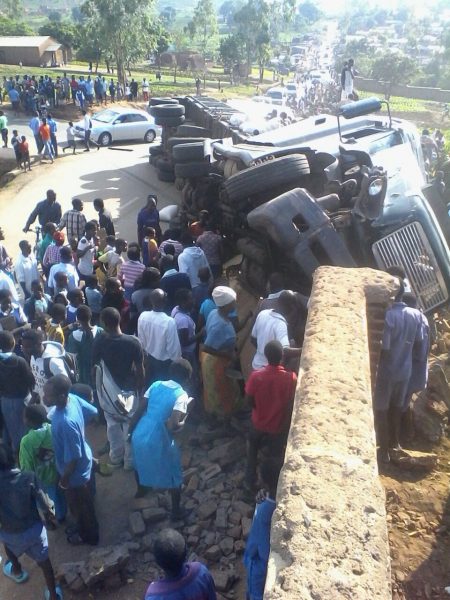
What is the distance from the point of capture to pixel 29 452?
4.53m

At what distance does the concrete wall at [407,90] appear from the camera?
5066cm

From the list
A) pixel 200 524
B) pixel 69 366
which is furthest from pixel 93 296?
pixel 200 524

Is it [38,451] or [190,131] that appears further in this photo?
[190,131]

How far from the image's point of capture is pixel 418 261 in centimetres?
672

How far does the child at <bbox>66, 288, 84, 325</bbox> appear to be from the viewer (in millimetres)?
6137

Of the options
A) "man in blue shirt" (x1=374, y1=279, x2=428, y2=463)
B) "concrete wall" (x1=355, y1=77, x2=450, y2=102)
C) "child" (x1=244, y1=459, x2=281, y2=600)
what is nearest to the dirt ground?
"man in blue shirt" (x1=374, y1=279, x2=428, y2=463)

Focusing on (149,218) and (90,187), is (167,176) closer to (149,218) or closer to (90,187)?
(90,187)

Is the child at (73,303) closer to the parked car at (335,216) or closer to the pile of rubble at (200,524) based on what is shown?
the pile of rubble at (200,524)

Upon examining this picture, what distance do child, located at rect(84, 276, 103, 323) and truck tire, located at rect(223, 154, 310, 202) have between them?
77.6 inches

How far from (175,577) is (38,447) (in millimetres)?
1844

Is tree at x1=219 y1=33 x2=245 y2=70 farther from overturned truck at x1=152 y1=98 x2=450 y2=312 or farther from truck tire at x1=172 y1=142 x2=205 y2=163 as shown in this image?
overturned truck at x1=152 y1=98 x2=450 y2=312

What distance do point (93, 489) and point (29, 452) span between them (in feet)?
2.50

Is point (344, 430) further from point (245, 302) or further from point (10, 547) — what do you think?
point (245, 302)

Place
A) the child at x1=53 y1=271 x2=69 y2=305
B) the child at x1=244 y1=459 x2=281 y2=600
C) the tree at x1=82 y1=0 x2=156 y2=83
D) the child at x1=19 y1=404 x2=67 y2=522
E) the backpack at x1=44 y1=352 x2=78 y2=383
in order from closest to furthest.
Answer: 1. the child at x1=244 y1=459 x2=281 y2=600
2. the child at x1=19 y1=404 x2=67 y2=522
3. the backpack at x1=44 y1=352 x2=78 y2=383
4. the child at x1=53 y1=271 x2=69 y2=305
5. the tree at x1=82 y1=0 x2=156 y2=83
